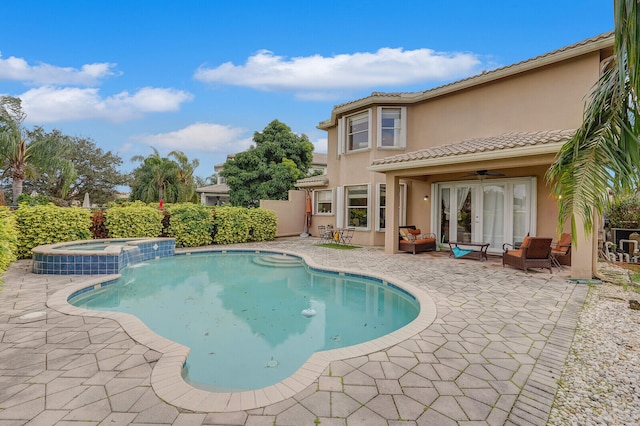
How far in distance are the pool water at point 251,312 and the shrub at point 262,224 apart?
6098 millimetres

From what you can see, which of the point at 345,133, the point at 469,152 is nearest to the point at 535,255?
the point at 469,152

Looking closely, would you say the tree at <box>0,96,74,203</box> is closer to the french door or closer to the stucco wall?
the stucco wall

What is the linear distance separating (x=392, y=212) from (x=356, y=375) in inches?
389

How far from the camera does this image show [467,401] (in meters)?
2.96

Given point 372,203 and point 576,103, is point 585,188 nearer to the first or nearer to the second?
point 576,103

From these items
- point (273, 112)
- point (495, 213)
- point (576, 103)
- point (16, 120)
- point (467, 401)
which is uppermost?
point (273, 112)

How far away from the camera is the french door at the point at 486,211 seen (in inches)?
457

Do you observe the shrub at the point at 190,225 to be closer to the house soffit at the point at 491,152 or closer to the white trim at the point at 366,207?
the white trim at the point at 366,207

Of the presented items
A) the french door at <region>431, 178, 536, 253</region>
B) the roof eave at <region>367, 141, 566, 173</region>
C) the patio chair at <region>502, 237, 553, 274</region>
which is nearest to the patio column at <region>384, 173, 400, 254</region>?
the roof eave at <region>367, 141, 566, 173</region>

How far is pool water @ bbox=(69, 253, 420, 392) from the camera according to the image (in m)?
4.55

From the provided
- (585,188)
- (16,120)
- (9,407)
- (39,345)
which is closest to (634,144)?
(585,188)

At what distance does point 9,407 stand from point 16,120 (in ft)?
66.3

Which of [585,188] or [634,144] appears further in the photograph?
[585,188]

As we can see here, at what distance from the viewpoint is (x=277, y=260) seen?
12.5 metres
